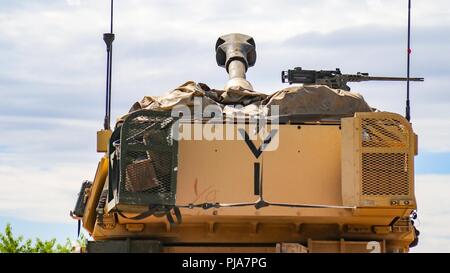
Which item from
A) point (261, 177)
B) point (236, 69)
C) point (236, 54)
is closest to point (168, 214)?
point (261, 177)

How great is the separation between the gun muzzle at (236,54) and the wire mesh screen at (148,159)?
3.63 m

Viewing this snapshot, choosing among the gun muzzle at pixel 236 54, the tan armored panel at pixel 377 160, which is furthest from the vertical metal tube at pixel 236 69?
the tan armored panel at pixel 377 160

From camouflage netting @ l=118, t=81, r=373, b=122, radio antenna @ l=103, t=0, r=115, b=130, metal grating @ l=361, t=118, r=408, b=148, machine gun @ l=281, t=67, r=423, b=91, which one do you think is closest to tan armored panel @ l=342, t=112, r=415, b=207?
metal grating @ l=361, t=118, r=408, b=148

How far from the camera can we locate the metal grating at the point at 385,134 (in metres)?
13.8

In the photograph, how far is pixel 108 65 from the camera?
55.8ft

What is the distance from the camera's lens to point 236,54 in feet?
59.3

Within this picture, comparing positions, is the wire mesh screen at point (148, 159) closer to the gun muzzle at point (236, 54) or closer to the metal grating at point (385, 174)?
the metal grating at point (385, 174)

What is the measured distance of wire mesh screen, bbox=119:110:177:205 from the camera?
13.7 m

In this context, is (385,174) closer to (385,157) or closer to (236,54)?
(385,157)

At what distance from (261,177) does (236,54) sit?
4210 mm

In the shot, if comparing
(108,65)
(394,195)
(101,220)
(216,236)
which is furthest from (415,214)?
(108,65)

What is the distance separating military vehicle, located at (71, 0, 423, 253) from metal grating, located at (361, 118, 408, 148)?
10 millimetres
